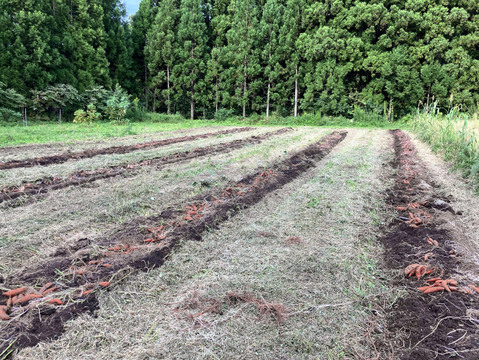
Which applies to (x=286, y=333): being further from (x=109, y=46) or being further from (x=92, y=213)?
(x=109, y=46)

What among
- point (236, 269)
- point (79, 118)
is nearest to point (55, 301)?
point (236, 269)

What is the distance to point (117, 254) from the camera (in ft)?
8.94

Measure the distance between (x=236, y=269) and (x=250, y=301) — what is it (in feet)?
1.51

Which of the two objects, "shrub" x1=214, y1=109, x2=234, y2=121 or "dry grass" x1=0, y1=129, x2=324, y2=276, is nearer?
"dry grass" x1=0, y1=129, x2=324, y2=276

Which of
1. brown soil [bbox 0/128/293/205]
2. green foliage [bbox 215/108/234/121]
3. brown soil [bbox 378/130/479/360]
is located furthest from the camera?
green foliage [bbox 215/108/234/121]

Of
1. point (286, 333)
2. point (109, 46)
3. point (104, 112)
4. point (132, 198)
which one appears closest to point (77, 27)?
point (109, 46)

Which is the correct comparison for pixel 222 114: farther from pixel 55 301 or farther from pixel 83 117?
pixel 55 301

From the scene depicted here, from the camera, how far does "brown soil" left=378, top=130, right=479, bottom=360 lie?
66.7 inches

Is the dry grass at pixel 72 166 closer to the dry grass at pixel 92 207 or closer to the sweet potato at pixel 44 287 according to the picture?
the dry grass at pixel 92 207

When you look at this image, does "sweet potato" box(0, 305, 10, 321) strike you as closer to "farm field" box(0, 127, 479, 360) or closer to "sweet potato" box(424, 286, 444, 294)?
"farm field" box(0, 127, 479, 360)

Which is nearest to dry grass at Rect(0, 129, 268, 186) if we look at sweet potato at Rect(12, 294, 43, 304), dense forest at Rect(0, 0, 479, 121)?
sweet potato at Rect(12, 294, 43, 304)

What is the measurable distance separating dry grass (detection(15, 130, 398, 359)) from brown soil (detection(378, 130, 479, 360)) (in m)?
0.15

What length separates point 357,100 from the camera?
21.4 meters

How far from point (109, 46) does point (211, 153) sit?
19.2m
